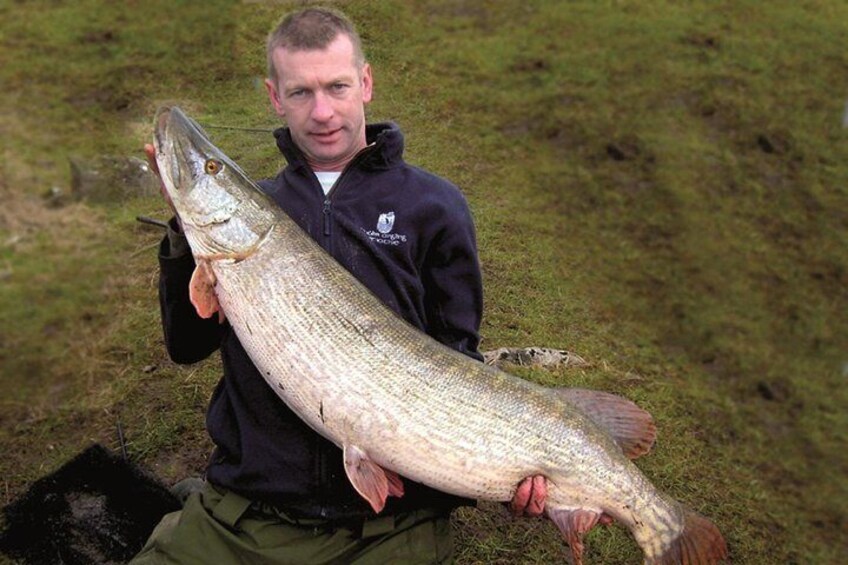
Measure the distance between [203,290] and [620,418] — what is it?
1.48m

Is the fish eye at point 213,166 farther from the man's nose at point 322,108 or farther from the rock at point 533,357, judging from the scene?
the rock at point 533,357

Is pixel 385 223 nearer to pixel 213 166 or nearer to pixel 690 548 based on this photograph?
pixel 213 166

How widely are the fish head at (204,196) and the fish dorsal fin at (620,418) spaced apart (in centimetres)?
119

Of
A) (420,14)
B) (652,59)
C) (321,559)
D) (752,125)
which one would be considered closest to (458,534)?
(321,559)

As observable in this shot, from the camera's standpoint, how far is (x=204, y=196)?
7.89ft

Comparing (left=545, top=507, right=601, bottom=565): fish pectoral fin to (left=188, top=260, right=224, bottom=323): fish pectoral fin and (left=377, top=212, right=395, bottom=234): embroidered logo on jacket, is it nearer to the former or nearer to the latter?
(left=377, top=212, right=395, bottom=234): embroidered logo on jacket

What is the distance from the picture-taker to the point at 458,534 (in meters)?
3.39

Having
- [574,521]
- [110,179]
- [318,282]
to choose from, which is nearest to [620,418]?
[574,521]

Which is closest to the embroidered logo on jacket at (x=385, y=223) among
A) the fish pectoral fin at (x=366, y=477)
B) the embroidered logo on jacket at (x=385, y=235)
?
the embroidered logo on jacket at (x=385, y=235)

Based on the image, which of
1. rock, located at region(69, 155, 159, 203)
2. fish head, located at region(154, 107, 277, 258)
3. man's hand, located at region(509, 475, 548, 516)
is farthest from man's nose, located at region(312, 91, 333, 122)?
rock, located at region(69, 155, 159, 203)

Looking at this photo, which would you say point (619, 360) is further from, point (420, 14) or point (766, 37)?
point (420, 14)

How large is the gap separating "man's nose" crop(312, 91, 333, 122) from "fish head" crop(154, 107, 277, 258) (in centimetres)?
Result: 34

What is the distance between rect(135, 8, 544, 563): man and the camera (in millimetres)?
2387

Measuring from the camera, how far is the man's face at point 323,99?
246cm
